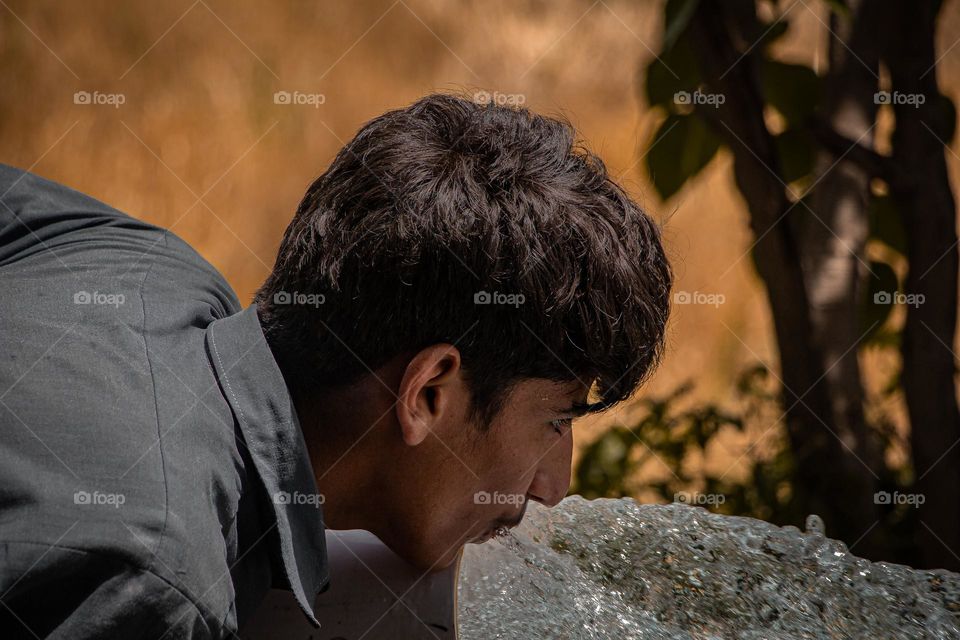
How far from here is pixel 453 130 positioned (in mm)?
1163

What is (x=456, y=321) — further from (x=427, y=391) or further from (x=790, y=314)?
(x=790, y=314)

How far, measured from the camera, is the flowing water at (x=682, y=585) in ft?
4.11

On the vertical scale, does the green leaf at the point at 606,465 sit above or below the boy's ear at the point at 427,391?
below

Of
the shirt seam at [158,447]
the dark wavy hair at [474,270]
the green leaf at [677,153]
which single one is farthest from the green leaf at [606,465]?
the shirt seam at [158,447]

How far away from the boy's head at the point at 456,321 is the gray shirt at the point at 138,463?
0.27ft

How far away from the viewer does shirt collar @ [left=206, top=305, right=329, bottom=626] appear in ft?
3.07

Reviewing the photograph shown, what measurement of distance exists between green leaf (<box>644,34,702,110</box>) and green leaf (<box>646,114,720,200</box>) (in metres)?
0.09

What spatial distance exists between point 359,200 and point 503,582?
496 mm

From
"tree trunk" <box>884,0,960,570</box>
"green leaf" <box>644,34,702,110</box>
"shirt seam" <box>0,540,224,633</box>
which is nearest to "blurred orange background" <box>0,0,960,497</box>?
"green leaf" <box>644,34,702,110</box>

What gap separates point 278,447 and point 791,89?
1.67 m

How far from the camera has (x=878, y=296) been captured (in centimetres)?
231

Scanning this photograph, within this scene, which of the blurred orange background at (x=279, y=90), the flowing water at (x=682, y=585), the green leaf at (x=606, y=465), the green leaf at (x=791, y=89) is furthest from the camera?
the blurred orange background at (x=279, y=90)

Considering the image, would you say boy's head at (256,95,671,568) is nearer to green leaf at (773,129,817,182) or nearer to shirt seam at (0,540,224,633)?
shirt seam at (0,540,224,633)

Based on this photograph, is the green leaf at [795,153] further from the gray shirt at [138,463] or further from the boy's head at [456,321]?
the gray shirt at [138,463]
